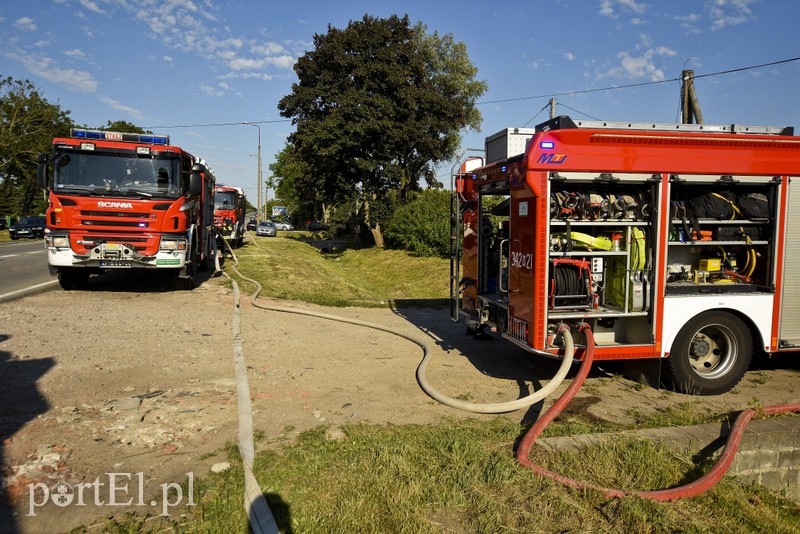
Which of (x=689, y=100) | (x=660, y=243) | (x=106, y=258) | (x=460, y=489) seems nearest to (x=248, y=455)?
(x=460, y=489)

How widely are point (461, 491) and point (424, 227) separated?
21720 millimetres

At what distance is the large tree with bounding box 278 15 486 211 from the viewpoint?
29.9 metres

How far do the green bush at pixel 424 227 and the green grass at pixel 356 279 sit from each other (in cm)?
66

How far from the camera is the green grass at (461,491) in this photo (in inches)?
135

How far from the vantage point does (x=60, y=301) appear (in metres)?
10.4

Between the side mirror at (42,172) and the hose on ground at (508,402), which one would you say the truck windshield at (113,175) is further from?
the hose on ground at (508,402)

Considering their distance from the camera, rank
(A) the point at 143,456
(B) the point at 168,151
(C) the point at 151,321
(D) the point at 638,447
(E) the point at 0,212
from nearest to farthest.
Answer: (A) the point at 143,456 < (D) the point at 638,447 < (C) the point at 151,321 < (B) the point at 168,151 < (E) the point at 0,212

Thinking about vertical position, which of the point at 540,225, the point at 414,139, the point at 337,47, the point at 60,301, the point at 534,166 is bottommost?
the point at 60,301

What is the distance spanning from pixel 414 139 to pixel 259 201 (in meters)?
25.6

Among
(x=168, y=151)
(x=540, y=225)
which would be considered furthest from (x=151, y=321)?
(x=540, y=225)

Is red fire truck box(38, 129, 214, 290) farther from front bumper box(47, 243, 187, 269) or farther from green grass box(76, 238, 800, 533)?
green grass box(76, 238, 800, 533)

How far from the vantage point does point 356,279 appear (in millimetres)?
23531

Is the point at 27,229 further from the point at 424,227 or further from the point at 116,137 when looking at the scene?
the point at 116,137

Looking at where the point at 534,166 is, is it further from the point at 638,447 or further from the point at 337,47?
the point at 337,47
